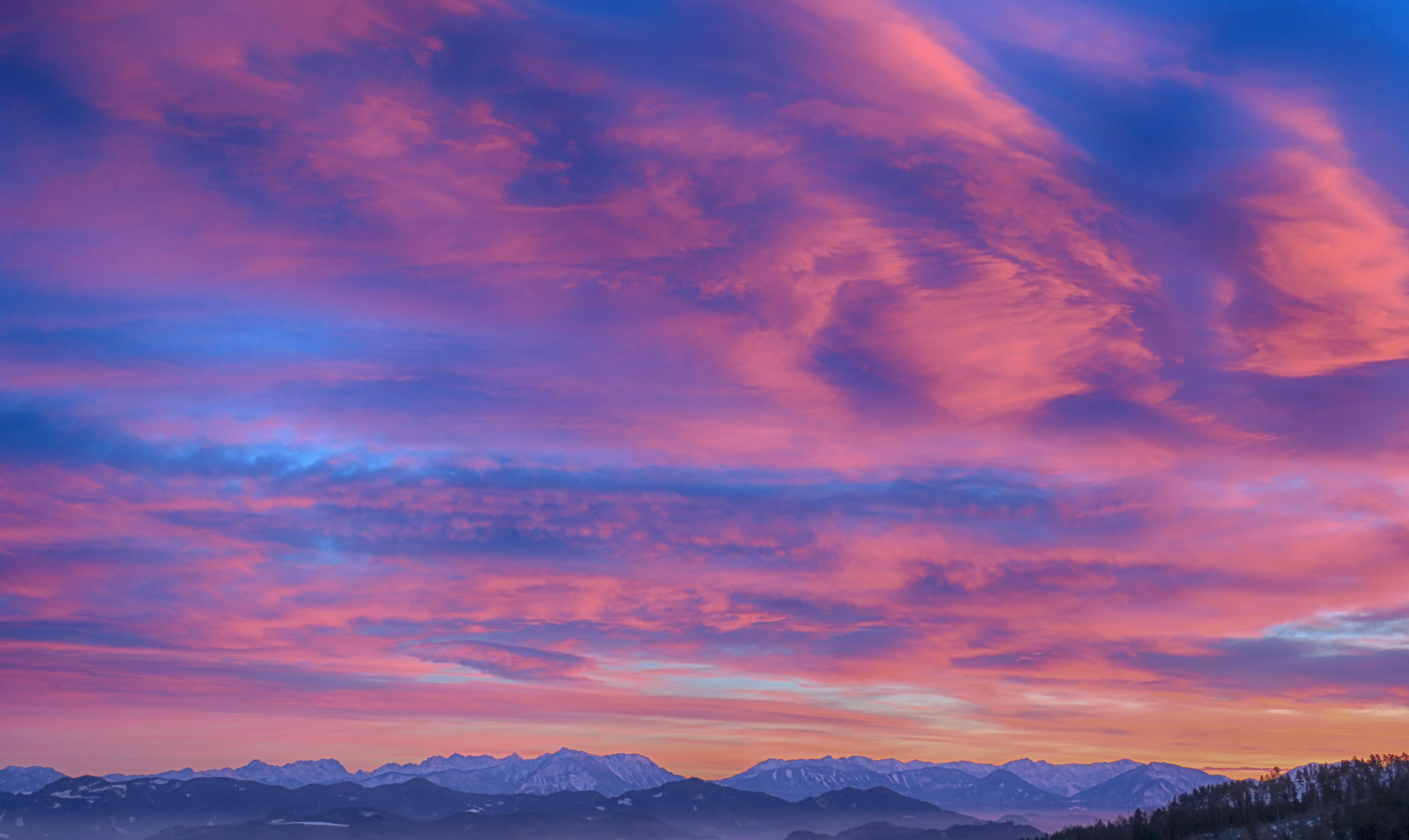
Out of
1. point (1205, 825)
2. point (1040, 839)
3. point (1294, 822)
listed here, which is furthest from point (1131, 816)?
point (1294, 822)

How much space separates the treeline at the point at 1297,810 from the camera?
88.2 meters

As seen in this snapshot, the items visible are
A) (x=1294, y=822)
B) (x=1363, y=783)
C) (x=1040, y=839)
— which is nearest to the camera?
(x=1294, y=822)

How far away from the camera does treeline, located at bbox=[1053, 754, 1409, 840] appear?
88.2 m

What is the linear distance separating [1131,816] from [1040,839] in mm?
14570

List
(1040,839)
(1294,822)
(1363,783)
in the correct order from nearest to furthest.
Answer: (1294,822) → (1363,783) → (1040,839)

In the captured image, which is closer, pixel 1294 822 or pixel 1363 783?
pixel 1294 822

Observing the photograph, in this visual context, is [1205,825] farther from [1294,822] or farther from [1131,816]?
[1131,816]

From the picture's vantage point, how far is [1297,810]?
110 metres

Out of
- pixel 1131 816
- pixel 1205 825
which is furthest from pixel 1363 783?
pixel 1131 816

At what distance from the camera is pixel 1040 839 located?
158000 mm

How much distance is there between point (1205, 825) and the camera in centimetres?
11656

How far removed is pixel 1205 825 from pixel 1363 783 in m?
16.4

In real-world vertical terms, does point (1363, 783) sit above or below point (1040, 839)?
above

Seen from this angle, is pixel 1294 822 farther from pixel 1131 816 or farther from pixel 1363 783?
pixel 1131 816
